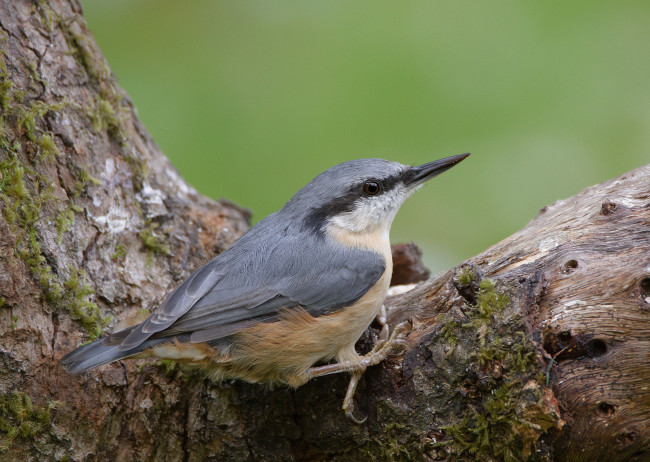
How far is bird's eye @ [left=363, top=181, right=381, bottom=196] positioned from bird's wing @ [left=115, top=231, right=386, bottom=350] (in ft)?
1.31

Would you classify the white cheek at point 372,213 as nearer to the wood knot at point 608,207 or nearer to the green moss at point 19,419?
the wood knot at point 608,207

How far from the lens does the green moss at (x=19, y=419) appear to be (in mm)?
2945

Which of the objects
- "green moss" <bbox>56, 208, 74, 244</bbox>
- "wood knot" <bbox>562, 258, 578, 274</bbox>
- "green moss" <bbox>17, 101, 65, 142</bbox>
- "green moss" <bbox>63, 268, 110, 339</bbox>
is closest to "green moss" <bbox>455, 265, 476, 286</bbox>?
"wood knot" <bbox>562, 258, 578, 274</bbox>

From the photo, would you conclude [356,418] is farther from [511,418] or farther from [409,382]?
[511,418]

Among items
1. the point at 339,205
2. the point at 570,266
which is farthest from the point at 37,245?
the point at 570,266

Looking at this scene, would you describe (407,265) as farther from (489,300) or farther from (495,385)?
(495,385)

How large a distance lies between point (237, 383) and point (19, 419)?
3.34ft

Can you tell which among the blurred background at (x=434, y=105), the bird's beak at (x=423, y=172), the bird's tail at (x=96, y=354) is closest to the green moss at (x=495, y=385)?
the bird's beak at (x=423, y=172)

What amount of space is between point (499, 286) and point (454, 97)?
3772mm

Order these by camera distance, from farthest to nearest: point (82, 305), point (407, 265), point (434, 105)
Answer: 1. point (434, 105)
2. point (407, 265)
3. point (82, 305)

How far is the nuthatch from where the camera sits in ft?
10.1

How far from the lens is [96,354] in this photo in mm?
2891

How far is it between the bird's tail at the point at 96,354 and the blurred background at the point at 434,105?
10.3ft

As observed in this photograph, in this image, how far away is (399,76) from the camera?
6.36 m
